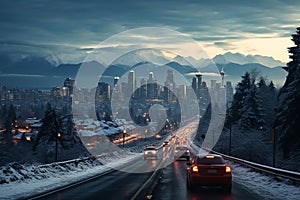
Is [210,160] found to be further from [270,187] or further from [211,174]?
[270,187]

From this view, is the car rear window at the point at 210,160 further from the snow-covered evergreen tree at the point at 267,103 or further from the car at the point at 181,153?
the snow-covered evergreen tree at the point at 267,103

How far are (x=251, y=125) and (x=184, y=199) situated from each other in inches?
2865

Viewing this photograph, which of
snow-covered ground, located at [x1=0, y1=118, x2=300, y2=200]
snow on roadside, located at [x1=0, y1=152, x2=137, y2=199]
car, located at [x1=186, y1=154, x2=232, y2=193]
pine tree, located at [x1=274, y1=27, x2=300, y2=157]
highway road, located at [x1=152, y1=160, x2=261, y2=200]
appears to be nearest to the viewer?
highway road, located at [x1=152, y1=160, x2=261, y2=200]

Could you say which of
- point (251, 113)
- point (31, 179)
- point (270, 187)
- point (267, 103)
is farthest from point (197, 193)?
point (267, 103)

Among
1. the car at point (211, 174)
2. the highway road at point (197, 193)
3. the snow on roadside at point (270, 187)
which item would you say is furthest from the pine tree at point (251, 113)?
the car at point (211, 174)

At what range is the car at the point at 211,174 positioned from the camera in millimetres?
17828

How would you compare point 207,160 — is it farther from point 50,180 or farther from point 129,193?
point 50,180

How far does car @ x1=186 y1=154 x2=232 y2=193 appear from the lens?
1783 cm

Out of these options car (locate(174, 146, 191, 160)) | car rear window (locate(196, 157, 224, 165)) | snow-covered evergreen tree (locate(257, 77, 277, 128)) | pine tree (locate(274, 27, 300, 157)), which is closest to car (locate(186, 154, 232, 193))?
car rear window (locate(196, 157, 224, 165))

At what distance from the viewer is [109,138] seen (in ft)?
405

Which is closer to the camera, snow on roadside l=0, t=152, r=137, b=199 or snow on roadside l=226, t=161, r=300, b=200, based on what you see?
snow on roadside l=226, t=161, r=300, b=200

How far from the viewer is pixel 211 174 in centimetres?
1797

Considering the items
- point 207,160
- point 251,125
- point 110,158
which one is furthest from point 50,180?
point 251,125

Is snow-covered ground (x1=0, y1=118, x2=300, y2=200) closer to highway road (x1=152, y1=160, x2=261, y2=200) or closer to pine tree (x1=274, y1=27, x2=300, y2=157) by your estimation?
highway road (x1=152, y1=160, x2=261, y2=200)
